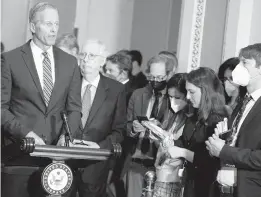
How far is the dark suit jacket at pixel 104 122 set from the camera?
477 centimetres

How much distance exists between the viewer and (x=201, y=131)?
15.0ft

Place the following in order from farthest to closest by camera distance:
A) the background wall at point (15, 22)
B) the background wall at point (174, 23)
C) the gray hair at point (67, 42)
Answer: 1. the background wall at point (174, 23)
2. the background wall at point (15, 22)
3. the gray hair at point (67, 42)

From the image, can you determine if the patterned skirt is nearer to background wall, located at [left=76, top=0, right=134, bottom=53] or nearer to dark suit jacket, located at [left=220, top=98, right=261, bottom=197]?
dark suit jacket, located at [left=220, top=98, right=261, bottom=197]

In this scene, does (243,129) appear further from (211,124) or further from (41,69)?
(41,69)

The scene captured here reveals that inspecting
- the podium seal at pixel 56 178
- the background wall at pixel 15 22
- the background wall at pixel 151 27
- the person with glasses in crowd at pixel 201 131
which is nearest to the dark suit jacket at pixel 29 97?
the podium seal at pixel 56 178

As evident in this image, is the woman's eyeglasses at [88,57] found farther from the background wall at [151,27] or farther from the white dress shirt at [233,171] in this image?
the background wall at [151,27]

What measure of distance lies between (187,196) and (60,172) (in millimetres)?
1195

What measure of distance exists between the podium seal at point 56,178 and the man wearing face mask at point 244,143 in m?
0.98

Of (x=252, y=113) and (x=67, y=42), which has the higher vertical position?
(x=67, y=42)

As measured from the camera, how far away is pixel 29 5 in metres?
8.41

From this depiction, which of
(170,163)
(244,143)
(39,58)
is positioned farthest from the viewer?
(170,163)

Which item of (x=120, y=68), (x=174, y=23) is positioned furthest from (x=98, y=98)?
(x=174, y=23)

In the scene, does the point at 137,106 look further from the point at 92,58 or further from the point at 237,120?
the point at 237,120

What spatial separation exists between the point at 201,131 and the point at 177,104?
2.53ft
